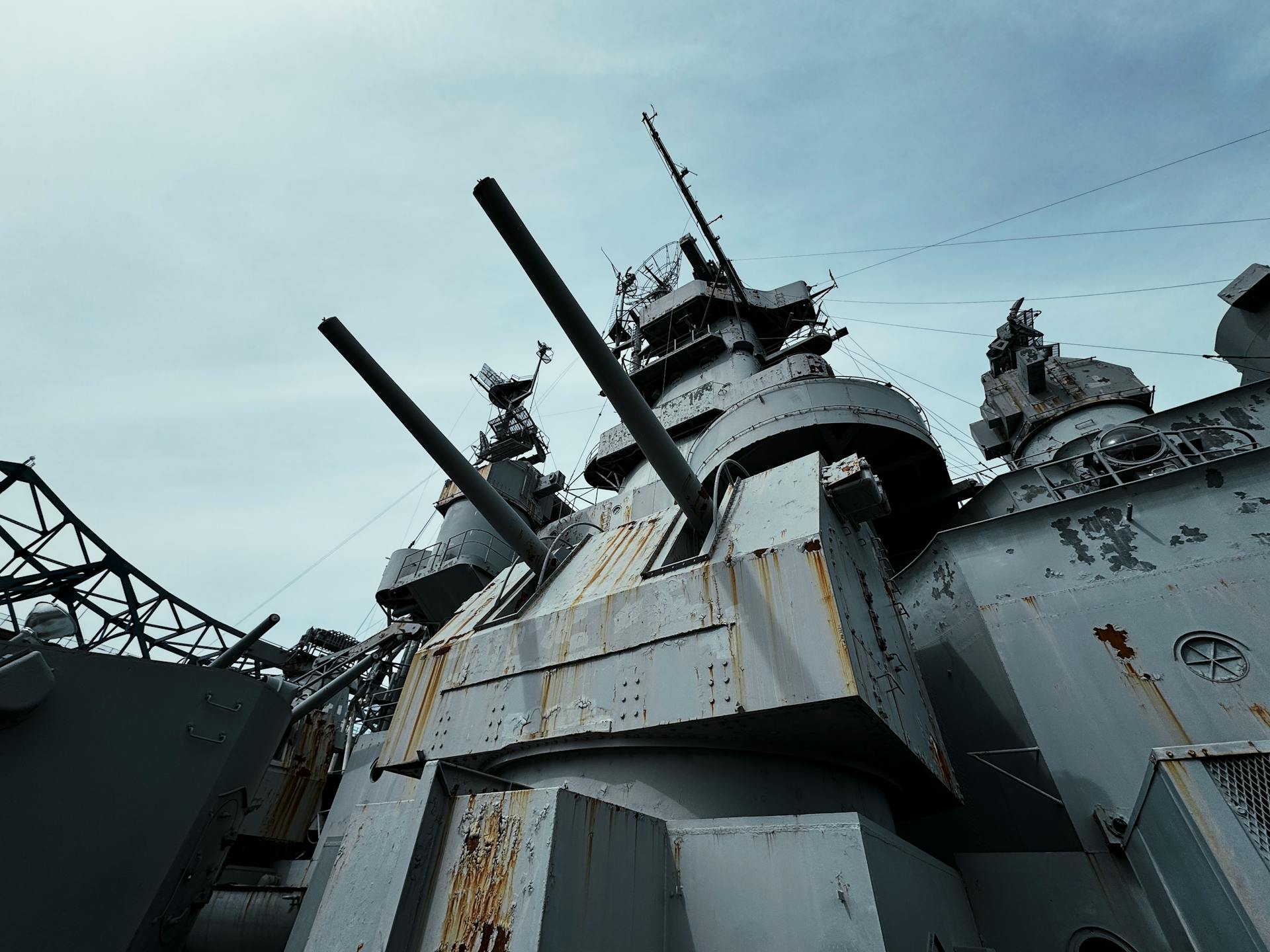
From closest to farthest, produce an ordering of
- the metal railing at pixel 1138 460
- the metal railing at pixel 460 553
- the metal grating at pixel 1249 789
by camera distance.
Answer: the metal grating at pixel 1249 789 → the metal railing at pixel 1138 460 → the metal railing at pixel 460 553

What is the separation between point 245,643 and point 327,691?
6273 mm

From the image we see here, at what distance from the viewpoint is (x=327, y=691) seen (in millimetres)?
12375

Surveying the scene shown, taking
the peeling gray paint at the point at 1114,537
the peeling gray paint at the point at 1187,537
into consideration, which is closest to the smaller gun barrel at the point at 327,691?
the peeling gray paint at the point at 1114,537

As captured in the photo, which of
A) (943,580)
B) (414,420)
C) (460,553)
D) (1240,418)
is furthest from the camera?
(460,553)

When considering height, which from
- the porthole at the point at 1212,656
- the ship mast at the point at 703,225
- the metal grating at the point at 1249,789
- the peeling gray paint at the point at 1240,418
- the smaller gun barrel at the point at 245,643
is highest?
the ship mast at the point at 703,225

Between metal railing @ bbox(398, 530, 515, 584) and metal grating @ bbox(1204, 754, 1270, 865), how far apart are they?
46.4 ft

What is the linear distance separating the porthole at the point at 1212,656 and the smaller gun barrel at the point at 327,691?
43.1 ft

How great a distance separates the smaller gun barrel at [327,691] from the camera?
11.8 metres

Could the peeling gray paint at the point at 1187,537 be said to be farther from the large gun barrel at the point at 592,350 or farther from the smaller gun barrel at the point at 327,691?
the smaller gun barrel at the point at 327,691

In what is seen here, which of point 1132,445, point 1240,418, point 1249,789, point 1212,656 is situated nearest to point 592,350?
point 1249,789

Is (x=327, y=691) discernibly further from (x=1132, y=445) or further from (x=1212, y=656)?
(x=1132, y=445)

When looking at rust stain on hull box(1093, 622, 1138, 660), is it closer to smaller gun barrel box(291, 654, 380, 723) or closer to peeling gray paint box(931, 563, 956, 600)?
peeling gray paint box(931, 563, 956, 600)

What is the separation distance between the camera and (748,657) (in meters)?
3.50

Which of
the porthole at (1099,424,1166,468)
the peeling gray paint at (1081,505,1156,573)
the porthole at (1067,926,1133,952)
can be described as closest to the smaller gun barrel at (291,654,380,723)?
the porthole at (1067,926,1133,952)
